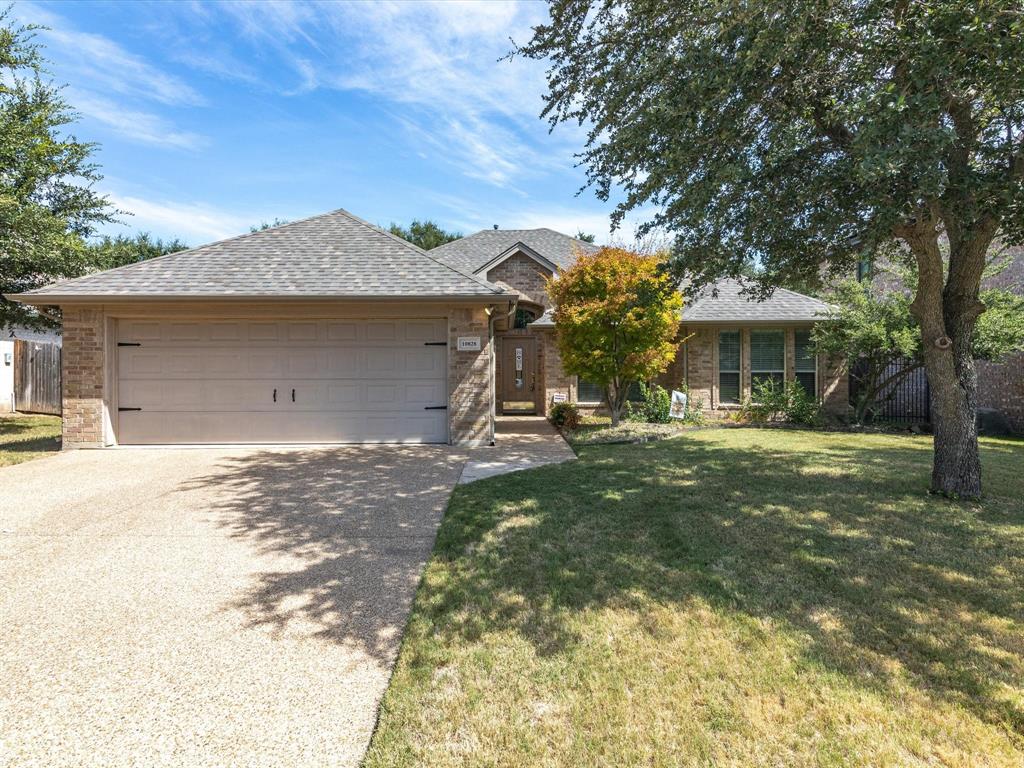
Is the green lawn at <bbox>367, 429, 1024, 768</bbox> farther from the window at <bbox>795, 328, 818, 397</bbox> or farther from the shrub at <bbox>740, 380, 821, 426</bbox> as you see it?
the window at <bbox>795, 328, 818, 397</bbox>

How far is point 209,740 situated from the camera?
2.13m

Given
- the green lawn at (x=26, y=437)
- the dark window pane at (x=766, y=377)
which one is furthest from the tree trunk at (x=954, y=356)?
the green lawn at (x=26, y=437)

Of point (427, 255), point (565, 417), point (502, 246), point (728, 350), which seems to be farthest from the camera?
point (502, 246)

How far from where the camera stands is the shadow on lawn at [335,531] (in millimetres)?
3180

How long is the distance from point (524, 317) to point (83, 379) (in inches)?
453

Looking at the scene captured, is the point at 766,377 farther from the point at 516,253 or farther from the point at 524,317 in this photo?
the point at 516,253

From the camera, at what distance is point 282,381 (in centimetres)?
934

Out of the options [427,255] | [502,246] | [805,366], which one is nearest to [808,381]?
[805,366]

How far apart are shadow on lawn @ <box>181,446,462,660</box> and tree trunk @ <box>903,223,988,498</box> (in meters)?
5.75

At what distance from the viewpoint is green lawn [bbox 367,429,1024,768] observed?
2.11 m

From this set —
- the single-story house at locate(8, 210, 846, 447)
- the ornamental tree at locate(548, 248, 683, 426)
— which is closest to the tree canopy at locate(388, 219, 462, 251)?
the ornamental tree at locate(548, 248, 683, 426)

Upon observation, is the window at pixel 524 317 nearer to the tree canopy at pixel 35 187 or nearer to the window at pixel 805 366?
the window at pixel 805 366

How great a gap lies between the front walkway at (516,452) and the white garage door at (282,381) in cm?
132

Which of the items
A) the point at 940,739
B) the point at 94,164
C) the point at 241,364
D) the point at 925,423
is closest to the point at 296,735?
the point at 940,739
